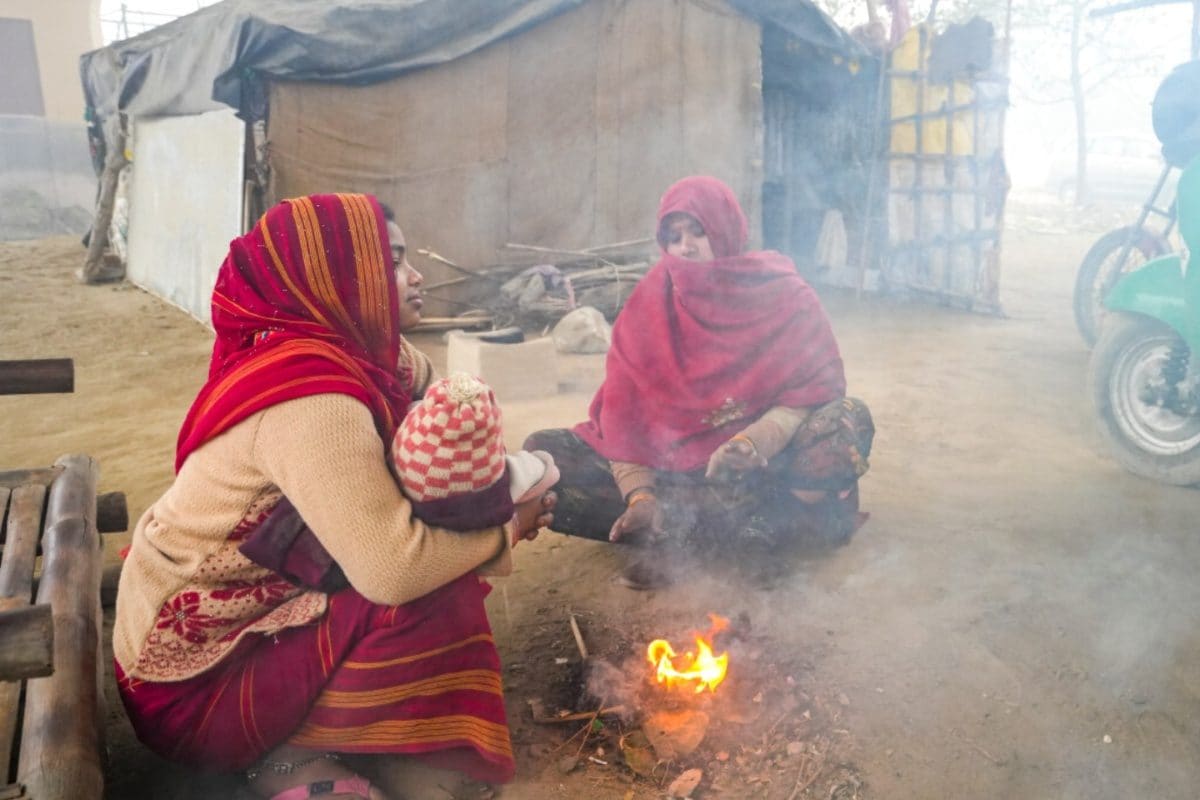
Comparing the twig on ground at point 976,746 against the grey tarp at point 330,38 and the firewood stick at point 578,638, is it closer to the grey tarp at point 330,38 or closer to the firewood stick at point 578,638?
the firewood stick at point 578,638

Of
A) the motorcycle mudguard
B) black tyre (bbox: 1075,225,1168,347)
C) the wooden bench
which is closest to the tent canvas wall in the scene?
black tyre (bbox: 1075,225,1168,347)

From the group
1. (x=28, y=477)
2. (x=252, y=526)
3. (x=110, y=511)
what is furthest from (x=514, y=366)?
(x=252, y=526)

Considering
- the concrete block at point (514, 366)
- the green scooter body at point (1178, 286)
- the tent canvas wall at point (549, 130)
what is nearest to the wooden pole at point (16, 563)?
the concrete block at point (514, 366)

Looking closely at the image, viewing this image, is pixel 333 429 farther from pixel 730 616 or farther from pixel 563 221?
pixel 563 221

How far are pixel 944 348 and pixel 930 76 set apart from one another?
3.28 metres

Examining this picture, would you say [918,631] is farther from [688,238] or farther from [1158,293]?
[1158,293]

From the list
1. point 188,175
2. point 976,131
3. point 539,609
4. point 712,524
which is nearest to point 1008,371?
point 976,131

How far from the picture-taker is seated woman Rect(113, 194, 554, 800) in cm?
174

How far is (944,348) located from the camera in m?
7.39

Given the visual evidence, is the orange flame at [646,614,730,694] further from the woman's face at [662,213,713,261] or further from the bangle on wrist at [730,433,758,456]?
the woman's face at [662,213,713,261]

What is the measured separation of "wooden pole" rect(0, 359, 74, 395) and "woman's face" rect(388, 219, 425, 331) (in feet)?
4.09

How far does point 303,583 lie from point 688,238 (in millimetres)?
1929

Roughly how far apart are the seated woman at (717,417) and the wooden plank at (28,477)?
1645mm

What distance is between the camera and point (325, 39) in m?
6.80
